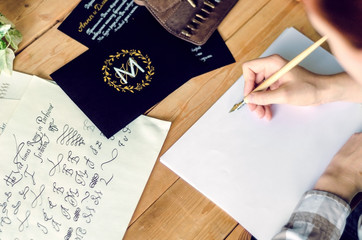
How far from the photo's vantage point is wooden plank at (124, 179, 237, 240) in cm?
61

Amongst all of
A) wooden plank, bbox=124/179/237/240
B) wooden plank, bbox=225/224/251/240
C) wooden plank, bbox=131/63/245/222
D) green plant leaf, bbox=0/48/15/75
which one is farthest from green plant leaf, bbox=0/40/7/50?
wooden plank, bbox=225/224/251/240

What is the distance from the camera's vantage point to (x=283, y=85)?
0.65 m

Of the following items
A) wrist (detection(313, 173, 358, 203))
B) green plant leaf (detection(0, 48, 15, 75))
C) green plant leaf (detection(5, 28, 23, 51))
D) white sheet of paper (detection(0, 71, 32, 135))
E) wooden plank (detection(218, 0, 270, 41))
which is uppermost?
green plant leaf (detection(5, 28, 23, 51))

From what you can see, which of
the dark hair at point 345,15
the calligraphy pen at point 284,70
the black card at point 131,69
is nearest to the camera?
the dark hair at point 345,15

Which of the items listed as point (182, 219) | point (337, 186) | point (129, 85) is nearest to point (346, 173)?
point (337, 186)

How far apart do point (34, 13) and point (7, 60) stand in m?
Answer: 0.12

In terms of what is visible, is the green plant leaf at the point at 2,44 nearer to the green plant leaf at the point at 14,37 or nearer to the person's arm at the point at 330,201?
the green plant leaf at the point at 14,37

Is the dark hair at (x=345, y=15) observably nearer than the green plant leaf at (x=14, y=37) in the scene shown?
Yes

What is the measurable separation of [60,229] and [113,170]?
132 mm

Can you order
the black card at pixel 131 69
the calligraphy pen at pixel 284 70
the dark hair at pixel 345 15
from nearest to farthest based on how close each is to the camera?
the dark hair at pixel 345 15 → the calligraphy pen at pixel 284 70 → the black card at pixel 131 69

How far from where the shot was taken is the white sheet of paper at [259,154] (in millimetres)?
614

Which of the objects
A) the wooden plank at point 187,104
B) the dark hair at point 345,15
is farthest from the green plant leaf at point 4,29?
the dark hair at point 345,15

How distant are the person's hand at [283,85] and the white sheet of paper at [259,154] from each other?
0.02 meters

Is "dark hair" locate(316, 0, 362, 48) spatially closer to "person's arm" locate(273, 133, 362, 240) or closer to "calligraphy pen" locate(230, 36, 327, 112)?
"calligraphy pen" locate(230, 36, 327, 112)
